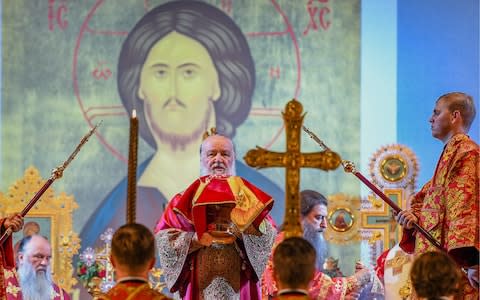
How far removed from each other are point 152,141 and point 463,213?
5.44m

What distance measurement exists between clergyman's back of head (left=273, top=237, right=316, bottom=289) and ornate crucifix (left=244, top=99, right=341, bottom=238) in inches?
17.0

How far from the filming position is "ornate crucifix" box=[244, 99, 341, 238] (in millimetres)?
5312

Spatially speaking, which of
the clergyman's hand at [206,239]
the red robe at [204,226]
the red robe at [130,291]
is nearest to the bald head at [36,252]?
the red robe at [204,226]

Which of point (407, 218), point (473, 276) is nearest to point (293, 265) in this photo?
point (473, 276)

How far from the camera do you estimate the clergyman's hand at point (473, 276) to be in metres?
6.96

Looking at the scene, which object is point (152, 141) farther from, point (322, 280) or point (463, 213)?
point (463, 213)

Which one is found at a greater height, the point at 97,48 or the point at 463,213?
the point at 97,48

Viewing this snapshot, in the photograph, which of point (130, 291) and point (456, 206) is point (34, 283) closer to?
point (456, 206)

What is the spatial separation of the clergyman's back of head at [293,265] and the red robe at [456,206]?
8.14 feet

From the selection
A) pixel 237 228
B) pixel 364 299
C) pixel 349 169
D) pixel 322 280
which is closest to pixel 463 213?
pixel 349 169

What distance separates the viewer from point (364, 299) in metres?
10.1

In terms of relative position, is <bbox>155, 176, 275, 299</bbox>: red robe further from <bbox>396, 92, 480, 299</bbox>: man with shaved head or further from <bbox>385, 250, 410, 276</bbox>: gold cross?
<bbox>385, 250, 410, 276</bbox>: gold cross

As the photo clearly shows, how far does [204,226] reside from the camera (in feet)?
24.9

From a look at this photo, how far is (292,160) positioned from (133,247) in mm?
866
